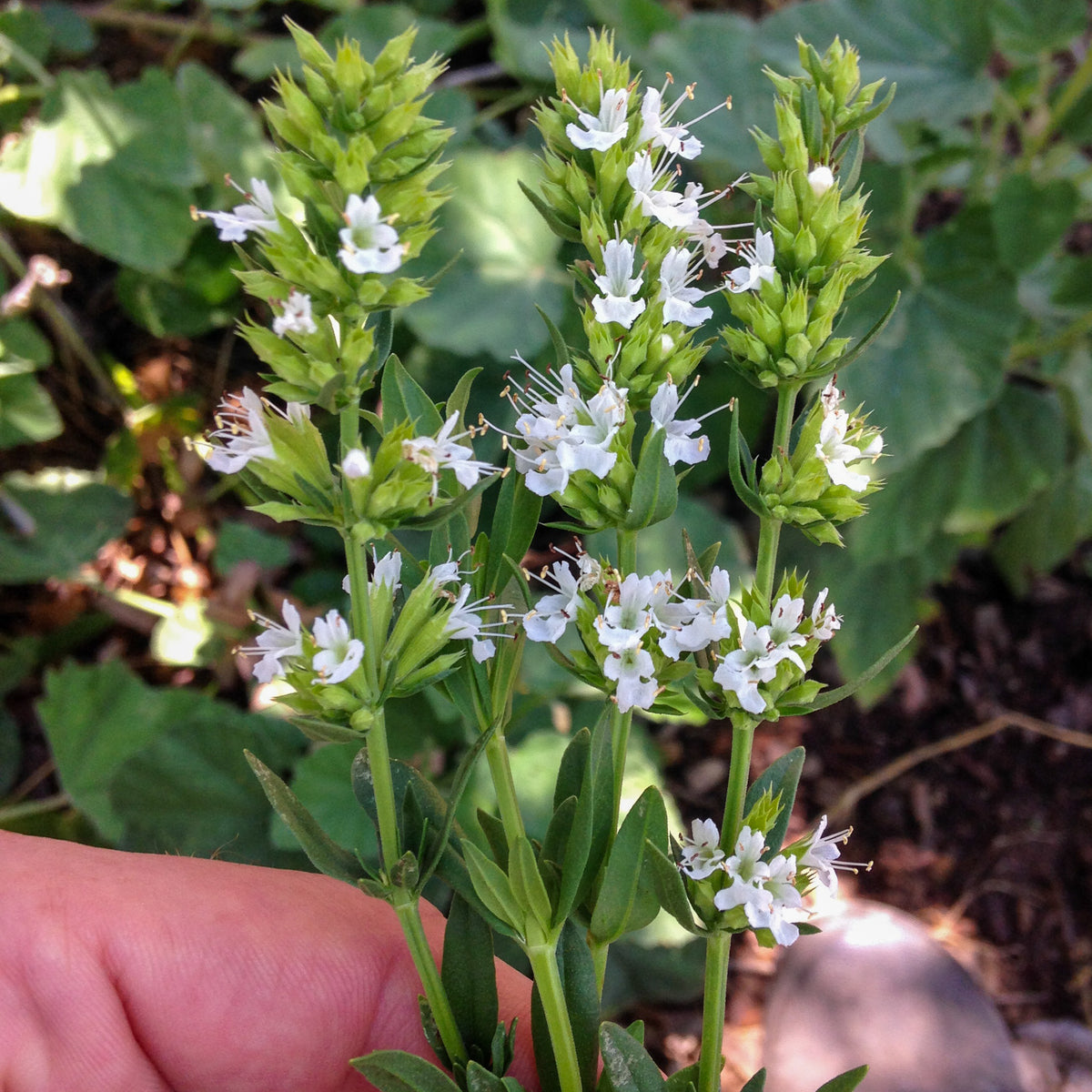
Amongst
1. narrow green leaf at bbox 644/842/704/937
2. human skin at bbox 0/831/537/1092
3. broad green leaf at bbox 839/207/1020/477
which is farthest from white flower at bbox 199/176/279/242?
broad green leaf at bbox 839/207/1020/477

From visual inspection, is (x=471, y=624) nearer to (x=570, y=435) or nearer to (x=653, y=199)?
(x=570, y=435)

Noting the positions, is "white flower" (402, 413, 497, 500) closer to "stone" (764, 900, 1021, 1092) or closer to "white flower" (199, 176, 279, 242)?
"white flower" (199, 176, 279, 242)

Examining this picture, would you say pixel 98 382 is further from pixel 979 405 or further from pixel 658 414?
pixel 658 414

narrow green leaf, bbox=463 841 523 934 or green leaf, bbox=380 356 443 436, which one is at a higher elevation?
green leaf, bbox=380 356 443 436

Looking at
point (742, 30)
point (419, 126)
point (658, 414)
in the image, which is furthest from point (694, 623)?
point (742, 30)

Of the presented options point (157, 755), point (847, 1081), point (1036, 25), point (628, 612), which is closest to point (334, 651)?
point (628, 612)

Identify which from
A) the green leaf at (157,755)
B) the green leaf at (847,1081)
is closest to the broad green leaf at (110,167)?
the green leaf at (157,755)
